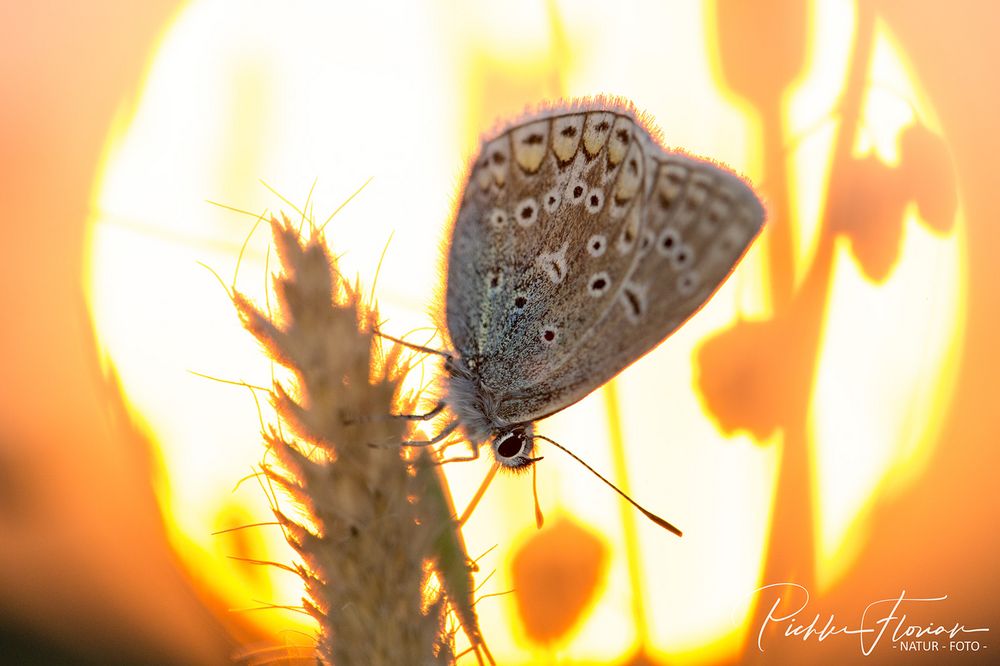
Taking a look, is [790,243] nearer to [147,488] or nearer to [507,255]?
[507,255]

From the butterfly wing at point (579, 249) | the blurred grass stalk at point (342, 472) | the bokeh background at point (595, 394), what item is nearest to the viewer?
the blurred grass stalk at point (342, 472)

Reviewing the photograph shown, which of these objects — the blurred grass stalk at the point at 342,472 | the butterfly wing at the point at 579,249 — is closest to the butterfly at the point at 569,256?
the butterfly wing at the point at 579,249

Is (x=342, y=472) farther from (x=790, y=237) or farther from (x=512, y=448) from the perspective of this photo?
(x=790, y=237)

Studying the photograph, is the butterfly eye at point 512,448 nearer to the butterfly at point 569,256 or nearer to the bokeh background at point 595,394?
the butterfly at point 569,256

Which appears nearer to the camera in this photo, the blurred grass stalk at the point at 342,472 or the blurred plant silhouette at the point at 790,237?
the blurred grass stalk at the point at 342,472

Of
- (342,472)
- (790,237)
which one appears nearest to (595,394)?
(790,237)

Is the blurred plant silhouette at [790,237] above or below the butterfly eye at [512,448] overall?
above
